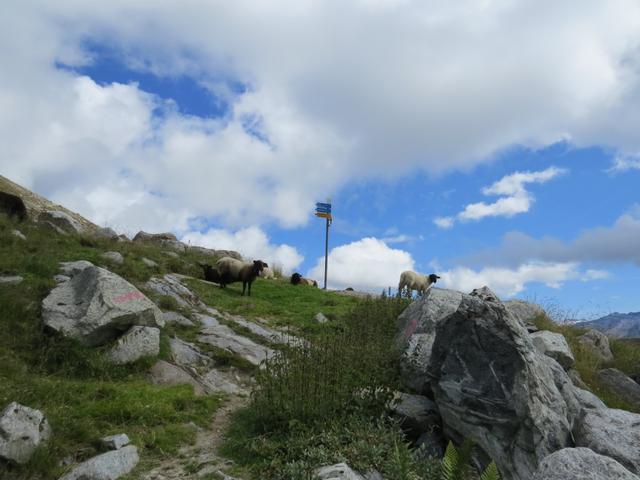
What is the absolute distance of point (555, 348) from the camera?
14.0 m

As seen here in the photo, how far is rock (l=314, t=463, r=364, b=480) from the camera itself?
611 cm

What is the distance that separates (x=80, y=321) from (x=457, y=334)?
7719mm

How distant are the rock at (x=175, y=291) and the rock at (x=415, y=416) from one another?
9033 mm

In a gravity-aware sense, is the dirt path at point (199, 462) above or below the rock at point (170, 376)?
below

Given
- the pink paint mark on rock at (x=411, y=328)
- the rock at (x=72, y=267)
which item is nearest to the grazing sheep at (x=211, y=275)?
the rock at (x=72, y=267)

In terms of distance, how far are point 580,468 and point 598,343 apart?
16.5 m

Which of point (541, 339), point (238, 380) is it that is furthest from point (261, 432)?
point (541, 339)

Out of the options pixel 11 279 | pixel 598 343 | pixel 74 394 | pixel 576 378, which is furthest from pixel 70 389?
pixel 598 343

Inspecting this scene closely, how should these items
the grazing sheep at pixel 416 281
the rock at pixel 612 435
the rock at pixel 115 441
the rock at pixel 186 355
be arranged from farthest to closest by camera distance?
the grazing sheep at pixel 416 281
the rock at pixel 186 355
the rock at pixel 115 441
the rock at pixel 612 435

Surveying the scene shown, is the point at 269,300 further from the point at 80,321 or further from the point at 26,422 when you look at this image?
the point at 26,422

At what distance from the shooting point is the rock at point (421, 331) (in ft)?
31.3

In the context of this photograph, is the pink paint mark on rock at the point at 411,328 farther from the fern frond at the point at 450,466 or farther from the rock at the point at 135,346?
the fern frond at the point at 450,466

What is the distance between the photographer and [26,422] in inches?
287

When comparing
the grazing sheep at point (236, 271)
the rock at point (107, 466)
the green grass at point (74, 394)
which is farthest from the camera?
the grazing sheep at point (236, 271)
